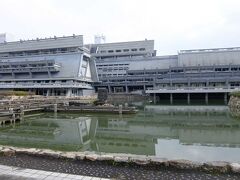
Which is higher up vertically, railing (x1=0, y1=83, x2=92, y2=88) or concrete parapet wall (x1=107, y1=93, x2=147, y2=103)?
railing (x1=0, y1=83, x2=92, y2=88)

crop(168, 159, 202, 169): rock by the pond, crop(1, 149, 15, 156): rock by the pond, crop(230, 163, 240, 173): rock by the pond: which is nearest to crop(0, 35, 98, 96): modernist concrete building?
crop(1, 149, 15, 156): rock by the pond

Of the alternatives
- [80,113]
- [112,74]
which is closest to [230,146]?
[80,113]

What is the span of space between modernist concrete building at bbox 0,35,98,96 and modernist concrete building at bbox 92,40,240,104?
24.0ft

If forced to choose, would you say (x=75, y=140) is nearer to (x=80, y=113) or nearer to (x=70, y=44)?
(x=80, y=113)

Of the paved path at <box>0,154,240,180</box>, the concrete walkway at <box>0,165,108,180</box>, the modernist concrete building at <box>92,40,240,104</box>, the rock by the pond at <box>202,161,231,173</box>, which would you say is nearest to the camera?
the concrete walkway at <box>0,165,108,180</box>

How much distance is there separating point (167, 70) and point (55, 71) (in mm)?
30741

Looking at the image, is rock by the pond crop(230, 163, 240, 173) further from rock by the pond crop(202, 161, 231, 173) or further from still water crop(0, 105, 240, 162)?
still water crop(0, 105, 240, 162)

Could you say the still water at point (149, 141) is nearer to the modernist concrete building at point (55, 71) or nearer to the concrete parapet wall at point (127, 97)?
the concrete parapet wall at point (127, 97)

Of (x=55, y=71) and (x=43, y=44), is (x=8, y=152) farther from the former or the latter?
(x=43, y=44)

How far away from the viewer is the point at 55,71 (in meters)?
69.0

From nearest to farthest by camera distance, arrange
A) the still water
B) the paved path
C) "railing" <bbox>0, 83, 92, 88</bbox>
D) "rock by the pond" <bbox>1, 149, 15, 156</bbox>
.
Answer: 1. the paved path
2. "rock by the pond" <bbox>1, 149, 15, 156</bbox>
3. the still water
4. "railing" <bbox>0, 83, 92, 88</bbox>

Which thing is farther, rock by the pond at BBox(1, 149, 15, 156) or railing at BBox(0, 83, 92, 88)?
railing at BBox(0, 83, 92, 88)

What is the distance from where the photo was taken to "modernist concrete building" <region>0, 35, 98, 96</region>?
65.1 meters

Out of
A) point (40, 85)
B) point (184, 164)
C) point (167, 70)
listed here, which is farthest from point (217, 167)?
point (167, 70)
